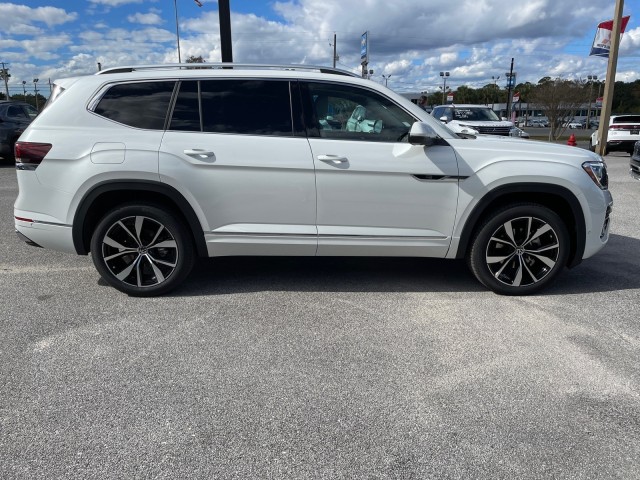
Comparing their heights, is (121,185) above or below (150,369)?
above

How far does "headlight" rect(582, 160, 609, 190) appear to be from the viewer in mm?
4352

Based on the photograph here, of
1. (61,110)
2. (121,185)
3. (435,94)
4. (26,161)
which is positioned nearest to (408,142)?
(121,185)

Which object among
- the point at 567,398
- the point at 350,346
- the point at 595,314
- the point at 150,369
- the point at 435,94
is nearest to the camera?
the point at 567,398

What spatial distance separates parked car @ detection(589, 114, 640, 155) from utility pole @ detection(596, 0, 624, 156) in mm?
245

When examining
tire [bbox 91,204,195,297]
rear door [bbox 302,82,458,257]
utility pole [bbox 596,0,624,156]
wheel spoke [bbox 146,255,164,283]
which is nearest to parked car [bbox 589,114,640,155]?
utility pole [bbox 596,0,624,156]

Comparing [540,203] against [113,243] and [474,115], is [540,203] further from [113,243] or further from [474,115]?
[474,115]

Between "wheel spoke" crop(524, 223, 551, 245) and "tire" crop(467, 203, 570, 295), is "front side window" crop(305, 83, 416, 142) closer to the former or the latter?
"tire" crop(467, 203, 570, 295)

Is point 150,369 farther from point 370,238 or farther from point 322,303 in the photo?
point 370,238

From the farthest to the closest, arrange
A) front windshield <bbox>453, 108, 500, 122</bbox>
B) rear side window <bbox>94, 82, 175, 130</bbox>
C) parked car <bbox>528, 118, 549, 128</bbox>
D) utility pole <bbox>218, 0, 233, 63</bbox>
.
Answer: parked car <bbox>528, 118, 549, 128</bbox>, front windshield <bbox>453, 108, 500, 122</bbox>, utility pole <bbox>218, 0, 233, 63</bbox>, rear side window <bbox>94, 82, 175, 130</bbox>

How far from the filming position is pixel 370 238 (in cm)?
431

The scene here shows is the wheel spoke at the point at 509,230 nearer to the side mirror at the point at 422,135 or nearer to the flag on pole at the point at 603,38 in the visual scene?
the side mirror at the point at 422,135

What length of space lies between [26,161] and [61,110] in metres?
0.50

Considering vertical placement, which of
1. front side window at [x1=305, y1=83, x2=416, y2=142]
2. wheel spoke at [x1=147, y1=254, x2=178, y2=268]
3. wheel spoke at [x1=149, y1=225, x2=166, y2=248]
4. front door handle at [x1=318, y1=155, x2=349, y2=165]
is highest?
front side window at [x1=305, y1=83, x2=416, y2=142]

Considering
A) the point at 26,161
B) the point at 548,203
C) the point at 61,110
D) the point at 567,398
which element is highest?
the point at 61,110
